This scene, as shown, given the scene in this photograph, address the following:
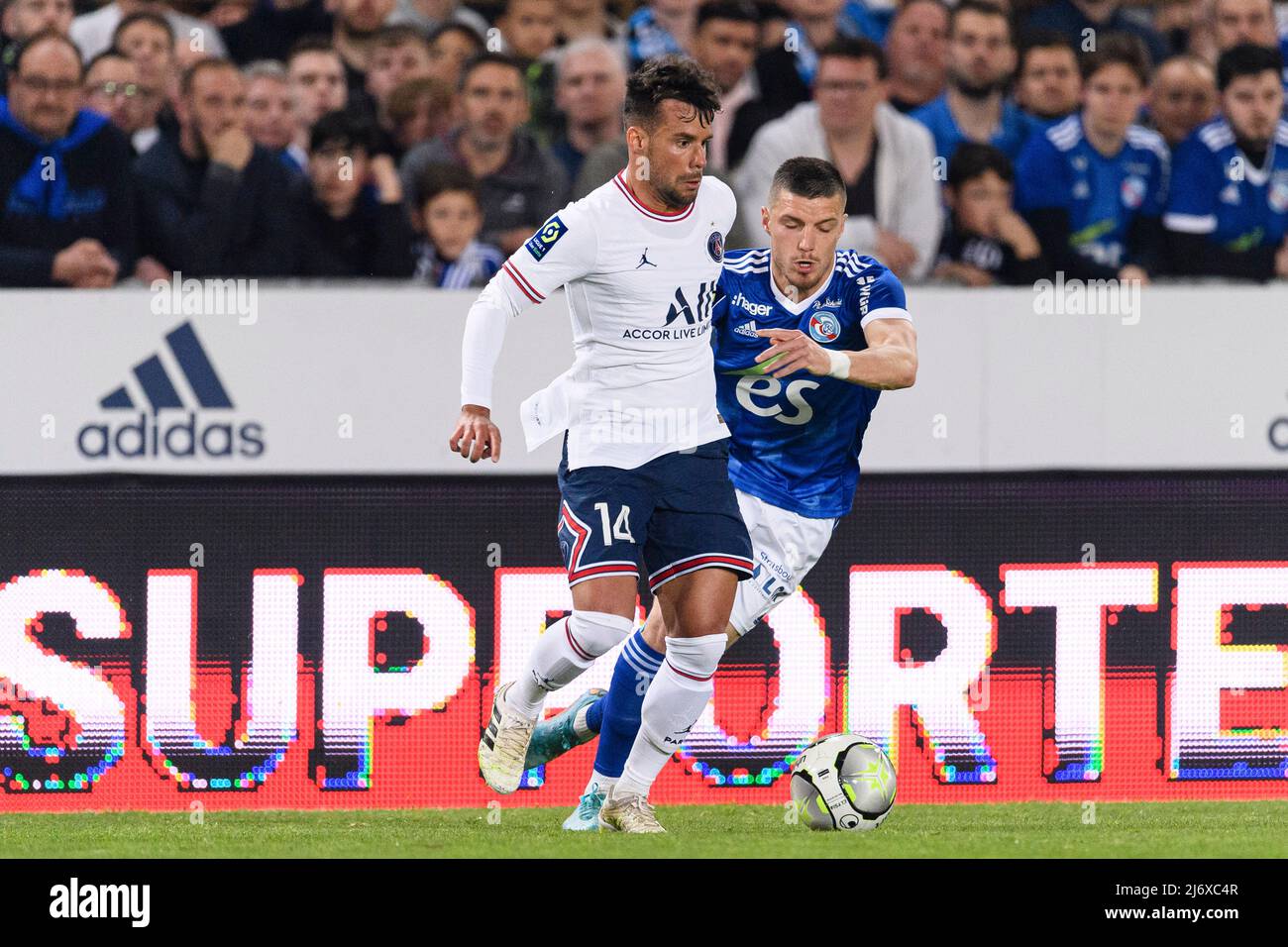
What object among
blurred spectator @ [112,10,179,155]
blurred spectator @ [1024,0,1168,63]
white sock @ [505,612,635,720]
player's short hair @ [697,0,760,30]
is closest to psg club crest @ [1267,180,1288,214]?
blurred spectator @ [1024,0,1168,63]

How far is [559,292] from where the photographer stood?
7.89 meters

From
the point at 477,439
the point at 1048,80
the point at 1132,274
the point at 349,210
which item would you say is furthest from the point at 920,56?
the point at 477,439

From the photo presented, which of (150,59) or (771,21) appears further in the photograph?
(771,21)

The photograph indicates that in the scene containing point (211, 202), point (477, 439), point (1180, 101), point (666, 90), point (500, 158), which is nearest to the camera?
point (477, 439)

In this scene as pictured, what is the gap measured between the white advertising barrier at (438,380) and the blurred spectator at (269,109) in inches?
41.0

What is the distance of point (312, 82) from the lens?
821cm

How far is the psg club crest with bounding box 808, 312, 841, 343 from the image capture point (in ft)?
19.6

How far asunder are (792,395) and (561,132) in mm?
2648

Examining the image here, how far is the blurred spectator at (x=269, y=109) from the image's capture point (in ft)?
26.5

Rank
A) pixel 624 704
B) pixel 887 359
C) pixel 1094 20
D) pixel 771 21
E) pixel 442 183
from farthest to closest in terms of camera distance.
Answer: pixel 1094 20 → pixel 771 21 → pixel 442 183 → pixel 624 704 → pixel 887 359

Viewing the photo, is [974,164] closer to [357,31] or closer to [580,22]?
[580,22]

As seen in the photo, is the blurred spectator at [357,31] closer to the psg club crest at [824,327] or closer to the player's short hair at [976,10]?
the player's short hair at [976,10]

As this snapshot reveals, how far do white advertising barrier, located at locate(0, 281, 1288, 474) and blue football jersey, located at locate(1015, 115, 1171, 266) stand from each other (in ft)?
2.40

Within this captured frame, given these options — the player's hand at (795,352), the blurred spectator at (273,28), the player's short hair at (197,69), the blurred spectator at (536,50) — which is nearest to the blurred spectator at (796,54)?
the blurred spectator at (536,50)
